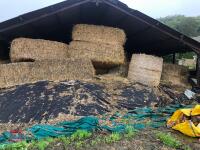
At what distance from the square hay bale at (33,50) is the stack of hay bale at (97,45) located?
58 centimetres

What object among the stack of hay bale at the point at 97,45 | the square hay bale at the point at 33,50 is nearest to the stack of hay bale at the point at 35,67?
the square hay bale at the point at 33,50

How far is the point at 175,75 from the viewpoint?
15.2m

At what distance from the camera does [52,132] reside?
30.2 ft

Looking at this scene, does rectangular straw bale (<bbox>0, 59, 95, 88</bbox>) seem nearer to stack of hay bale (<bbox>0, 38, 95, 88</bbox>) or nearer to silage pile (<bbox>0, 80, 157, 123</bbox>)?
stack of hay bale (<bbox>0, 38, 95, 88</bbox>)

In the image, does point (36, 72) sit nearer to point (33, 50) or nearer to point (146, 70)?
point (33, 50)

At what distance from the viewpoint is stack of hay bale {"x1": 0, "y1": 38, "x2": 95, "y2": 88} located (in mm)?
12852

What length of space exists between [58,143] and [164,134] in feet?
8.34

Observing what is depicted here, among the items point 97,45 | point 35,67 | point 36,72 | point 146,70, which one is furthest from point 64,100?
point 146,70

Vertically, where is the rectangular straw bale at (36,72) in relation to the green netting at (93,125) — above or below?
above

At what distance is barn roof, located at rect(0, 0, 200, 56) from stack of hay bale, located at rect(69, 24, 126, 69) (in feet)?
2.27

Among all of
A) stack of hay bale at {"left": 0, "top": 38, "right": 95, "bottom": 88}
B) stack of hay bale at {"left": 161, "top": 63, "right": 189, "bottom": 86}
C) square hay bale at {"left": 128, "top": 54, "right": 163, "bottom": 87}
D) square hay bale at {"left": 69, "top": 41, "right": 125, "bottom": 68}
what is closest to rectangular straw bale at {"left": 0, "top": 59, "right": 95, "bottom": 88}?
stack of hay bale at {"left": 0, "top": 38, "right": 95, "bottom": 88}

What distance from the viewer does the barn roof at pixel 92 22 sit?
1330 cm

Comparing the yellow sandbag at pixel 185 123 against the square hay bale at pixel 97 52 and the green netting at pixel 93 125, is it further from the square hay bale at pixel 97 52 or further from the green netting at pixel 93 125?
the square hay bale at pixel 97 52

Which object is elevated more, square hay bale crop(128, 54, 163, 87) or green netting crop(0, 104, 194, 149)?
square hay bale crop(128, 54, 163, 87)
